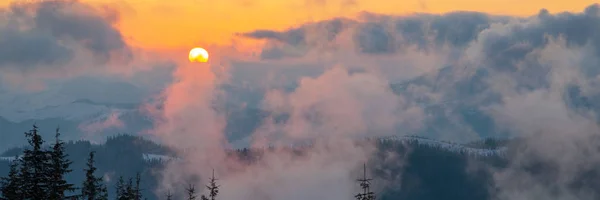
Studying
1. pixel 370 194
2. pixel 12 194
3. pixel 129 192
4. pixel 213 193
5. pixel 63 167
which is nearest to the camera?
pixel 63 167

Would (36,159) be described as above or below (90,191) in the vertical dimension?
below

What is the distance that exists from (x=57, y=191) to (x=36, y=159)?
6.51 ft

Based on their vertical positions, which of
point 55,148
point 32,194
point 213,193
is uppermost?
point 213,193

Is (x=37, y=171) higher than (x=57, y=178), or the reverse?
(x=37, y=171)

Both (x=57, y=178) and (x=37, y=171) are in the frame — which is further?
(x=57, y=178)

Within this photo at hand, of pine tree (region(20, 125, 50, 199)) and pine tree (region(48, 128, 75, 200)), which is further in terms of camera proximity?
pine tree (region(48, 128, 75, 200))

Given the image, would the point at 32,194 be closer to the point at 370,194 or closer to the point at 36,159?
the point at 36,159

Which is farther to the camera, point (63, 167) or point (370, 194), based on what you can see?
point (370, 194)

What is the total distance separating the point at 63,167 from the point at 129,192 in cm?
2760

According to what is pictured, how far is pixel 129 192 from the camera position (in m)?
82.9

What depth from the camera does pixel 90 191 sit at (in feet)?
261

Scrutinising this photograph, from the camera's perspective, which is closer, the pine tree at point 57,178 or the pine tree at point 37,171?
the pine tree at point 37,171

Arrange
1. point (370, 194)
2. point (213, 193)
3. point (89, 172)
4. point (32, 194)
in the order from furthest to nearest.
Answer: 1. point (213, 193)
2. point (89, 172)
3. point (370, 194)
4. point (32, 194)

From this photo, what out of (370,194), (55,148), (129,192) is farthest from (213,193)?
(55,148)
